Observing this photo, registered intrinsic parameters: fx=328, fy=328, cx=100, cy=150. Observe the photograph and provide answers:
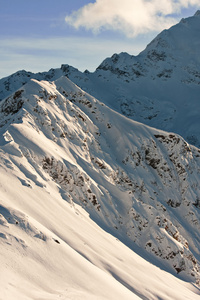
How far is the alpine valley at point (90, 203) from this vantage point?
826 inches

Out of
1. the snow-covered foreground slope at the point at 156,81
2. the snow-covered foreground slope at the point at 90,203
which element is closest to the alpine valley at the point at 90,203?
the snow-covered foreground slope at the point at 90,203

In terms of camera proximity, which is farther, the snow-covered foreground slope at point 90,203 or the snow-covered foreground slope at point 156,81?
the snow-covered foreground slope at point 156,81

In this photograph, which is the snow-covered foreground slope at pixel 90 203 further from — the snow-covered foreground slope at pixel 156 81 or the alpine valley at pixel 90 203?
the snow-covered foreground slope at pixel 156 81

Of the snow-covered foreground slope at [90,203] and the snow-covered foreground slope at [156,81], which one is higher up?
the snow-covered foreground slope at [156,81]

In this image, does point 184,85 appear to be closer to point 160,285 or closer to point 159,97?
point 159,97

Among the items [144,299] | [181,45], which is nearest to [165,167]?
[144,299]

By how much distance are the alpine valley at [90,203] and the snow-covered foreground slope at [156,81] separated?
66.4 metres

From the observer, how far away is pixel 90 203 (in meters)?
42.9

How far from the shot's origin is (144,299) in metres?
27.4

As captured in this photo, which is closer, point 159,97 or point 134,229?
point 134,229

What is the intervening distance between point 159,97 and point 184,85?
710 inches

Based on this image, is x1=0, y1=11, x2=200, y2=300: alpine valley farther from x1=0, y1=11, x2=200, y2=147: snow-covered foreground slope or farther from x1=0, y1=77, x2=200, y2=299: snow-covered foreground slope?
x1=0, y1=11, x2=200, y2=147: snow-covered foreground slope

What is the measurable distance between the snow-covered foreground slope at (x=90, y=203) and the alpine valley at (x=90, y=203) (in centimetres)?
13

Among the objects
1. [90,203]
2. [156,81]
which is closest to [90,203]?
[90,203]
